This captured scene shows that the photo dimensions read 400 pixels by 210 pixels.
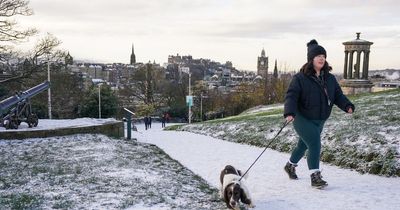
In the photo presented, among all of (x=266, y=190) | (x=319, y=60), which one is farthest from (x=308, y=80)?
(x=266, y=190)

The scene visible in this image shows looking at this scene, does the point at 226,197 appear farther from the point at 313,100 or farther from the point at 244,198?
the point at 313,100

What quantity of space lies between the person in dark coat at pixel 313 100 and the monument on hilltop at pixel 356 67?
31072 millimetres

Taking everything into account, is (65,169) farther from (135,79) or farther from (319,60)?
(135,79)

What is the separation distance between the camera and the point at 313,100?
18.4 ft

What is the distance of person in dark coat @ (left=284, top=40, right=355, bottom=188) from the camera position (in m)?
5.61

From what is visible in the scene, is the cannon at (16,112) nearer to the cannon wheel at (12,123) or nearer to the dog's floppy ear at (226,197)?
the cannon wheel at (12,123)

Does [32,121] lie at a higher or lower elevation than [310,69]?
lower

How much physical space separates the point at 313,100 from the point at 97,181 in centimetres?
347

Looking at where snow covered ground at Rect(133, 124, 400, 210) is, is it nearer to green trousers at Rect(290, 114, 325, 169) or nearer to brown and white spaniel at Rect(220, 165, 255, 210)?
brown and white spaniel at Rect(220, 165, 255, 210)

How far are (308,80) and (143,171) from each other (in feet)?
10.7

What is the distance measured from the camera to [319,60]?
5.63m

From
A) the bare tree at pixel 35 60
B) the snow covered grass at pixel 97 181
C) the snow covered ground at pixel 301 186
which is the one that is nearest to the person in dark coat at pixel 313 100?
the snow covered ground at pixel 301 186

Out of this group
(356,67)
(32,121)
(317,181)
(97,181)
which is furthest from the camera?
(356,67)

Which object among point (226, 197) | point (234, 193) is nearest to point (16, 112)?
point (226, 197)
